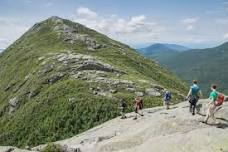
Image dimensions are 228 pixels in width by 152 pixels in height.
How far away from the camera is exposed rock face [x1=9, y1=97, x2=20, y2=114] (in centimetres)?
13588

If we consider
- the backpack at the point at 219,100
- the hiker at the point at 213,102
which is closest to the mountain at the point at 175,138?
the hiker at the point at 213,102

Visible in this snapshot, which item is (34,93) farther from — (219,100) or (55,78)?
(219,100)

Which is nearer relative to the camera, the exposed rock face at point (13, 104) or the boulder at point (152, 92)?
the boulder at point (152, 92)

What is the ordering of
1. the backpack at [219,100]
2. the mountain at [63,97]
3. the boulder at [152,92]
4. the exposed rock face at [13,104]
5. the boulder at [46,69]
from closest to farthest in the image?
the backpack at [219,100] < the mountain at [63,97] < the boulder at [152,92] < the exposed rock face at [13,104] < the boulder at [46,69]

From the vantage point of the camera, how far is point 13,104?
13775 cm

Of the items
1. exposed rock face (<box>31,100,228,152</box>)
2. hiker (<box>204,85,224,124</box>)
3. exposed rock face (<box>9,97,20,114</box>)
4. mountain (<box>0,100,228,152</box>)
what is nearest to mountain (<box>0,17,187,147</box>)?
exposed rock face (<box>9,97,20,114</box>)

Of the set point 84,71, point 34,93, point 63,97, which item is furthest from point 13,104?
point 84,71

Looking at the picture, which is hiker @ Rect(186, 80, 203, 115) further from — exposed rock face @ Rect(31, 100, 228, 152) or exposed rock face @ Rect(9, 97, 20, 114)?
exposed rock face @ Rect(9, 97, 20, 114)

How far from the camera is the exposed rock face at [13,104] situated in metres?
136

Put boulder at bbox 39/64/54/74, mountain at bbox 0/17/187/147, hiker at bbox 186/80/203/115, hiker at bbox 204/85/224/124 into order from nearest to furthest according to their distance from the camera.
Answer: hiker at bbox 204/85/224/124, hiker at bbox 186/80/203/115, mountain at bbox 0/17/187/147, boulder at bbox 39/64/54/74

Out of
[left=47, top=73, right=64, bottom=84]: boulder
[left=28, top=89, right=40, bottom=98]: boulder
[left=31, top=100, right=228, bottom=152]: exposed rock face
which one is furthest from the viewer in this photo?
[left=47, top=73, right=64, bottom=84]: boulder

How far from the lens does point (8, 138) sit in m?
114

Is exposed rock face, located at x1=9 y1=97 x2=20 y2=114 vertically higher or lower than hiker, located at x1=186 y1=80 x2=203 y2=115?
lower

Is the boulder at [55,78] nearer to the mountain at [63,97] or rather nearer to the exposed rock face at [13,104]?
the mountain at [63,97]
